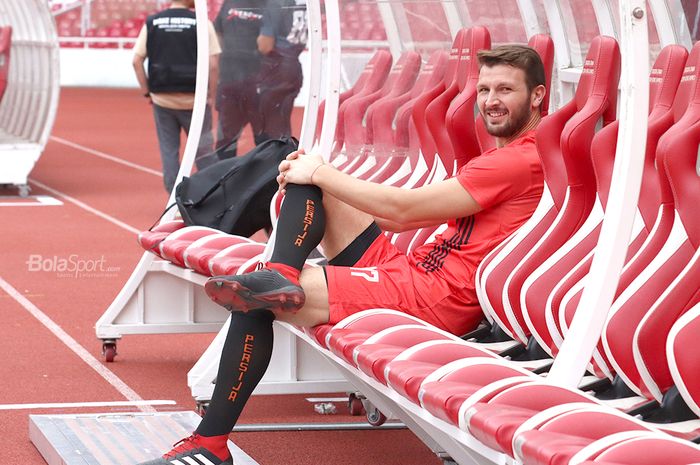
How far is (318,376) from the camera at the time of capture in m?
5.13

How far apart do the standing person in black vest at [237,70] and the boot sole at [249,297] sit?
3021 millimetres

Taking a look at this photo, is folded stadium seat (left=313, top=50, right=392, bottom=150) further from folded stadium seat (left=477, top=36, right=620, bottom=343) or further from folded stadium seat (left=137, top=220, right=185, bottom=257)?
folded stadium seat (left=477, top=36, right=620, bottom=343)

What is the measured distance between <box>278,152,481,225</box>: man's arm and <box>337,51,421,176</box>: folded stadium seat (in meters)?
1.90

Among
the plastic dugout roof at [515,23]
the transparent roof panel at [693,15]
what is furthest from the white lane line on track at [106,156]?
the transparent roof panel at [693,15]

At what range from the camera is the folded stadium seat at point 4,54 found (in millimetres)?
12805

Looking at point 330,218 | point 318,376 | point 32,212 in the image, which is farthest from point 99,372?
point 32,212

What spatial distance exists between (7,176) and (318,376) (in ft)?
24.9

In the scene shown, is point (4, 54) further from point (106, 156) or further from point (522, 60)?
point (522, 60)

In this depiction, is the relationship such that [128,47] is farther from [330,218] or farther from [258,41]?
[330,218]

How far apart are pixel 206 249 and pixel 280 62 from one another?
1.79 meters

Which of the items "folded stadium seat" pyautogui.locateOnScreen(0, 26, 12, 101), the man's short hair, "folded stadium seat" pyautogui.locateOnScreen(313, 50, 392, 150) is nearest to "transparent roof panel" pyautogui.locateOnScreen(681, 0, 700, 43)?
the man's short hair

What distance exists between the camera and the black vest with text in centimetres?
1005

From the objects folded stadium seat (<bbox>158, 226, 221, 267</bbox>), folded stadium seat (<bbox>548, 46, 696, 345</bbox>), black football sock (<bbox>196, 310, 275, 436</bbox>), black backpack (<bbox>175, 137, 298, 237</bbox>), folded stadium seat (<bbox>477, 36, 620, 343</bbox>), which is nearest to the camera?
folded stadium seat (<bbox>548, 46, 696, 345</bbox>)

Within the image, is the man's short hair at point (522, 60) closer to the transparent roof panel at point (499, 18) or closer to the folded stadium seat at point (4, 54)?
the transparent roof panel at point (499, 18)
